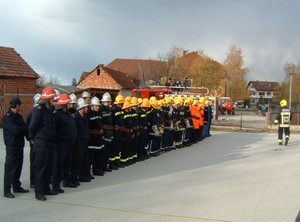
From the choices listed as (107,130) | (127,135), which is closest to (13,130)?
(107,130)

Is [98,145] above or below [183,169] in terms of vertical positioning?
above

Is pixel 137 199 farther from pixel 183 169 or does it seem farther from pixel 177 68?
pixel 177 68

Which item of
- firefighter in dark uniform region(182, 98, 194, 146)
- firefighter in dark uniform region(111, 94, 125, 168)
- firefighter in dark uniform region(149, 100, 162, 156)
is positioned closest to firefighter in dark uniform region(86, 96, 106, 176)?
firefighter in dark uniform region(111, 94, 125, 168)

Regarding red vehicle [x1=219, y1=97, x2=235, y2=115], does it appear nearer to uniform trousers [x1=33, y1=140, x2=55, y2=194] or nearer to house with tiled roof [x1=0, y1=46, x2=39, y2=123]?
house with tiled roof [x1=0, y1=46, x2=39, y2=123]

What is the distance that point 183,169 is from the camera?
10.7 meters

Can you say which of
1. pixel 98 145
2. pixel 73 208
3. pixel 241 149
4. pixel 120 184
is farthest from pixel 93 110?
pixel 241 149

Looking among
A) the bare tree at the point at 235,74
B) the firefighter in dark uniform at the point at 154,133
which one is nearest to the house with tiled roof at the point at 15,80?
the firefighter in dark uniform at the point at 154,133

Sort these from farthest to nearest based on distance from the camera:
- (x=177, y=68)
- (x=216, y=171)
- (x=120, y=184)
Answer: (x=177, y=68) < (x=216, y=171) < (x=120, y=184)

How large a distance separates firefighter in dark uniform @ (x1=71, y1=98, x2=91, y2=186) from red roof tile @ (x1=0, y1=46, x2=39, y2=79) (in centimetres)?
1494

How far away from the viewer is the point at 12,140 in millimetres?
7430

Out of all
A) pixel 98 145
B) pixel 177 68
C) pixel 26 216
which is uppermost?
pixel 177 68

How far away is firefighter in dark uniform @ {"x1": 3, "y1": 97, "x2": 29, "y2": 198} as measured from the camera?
7.39 meters

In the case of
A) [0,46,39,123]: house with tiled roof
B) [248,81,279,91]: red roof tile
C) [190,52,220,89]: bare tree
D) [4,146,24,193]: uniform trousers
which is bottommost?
[4,146,24,193]: uniform trousers

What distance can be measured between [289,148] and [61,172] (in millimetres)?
10812
